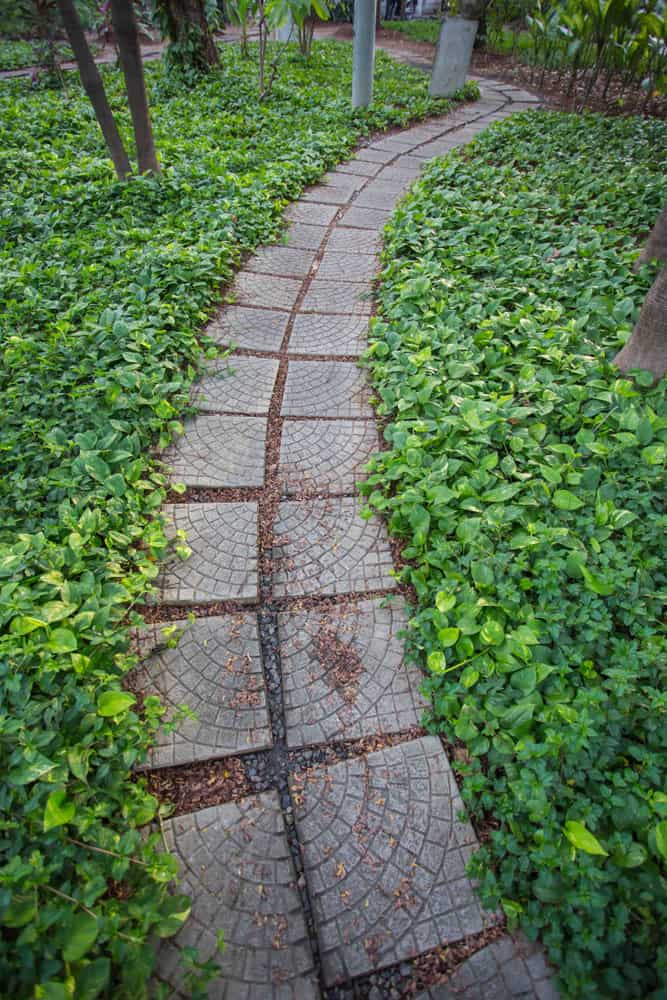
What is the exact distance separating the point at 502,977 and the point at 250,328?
3254 millimetres

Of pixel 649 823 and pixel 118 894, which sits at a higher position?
pixel 649 823

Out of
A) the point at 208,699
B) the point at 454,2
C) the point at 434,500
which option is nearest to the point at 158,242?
the point at 434,500

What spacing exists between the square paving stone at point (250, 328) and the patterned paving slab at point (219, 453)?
717 mm

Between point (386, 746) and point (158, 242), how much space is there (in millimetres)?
3661

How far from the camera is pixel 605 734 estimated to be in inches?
61.1

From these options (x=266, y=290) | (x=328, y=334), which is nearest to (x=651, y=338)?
(x=328, y=334)

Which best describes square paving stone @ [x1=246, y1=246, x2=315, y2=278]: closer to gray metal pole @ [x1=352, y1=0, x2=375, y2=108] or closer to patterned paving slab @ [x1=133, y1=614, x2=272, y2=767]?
patterned paving slab @ [x1=133, y1=614, x2=272, y2=767]

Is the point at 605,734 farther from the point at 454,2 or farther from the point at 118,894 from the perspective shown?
the point at 454,2

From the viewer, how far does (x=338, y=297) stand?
12.1 feet

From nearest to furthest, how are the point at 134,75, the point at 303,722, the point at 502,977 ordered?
1. the point at 502,977
2. the point at 303,722
3. the point at 134,75

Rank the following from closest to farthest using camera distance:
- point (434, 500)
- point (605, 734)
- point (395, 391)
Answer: point (605, 734) → point (434, 500) → point (395, 391)

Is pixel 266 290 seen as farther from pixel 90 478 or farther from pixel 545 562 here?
pixel 545 562

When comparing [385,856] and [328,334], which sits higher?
[328,334]

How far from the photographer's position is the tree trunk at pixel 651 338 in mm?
2219
